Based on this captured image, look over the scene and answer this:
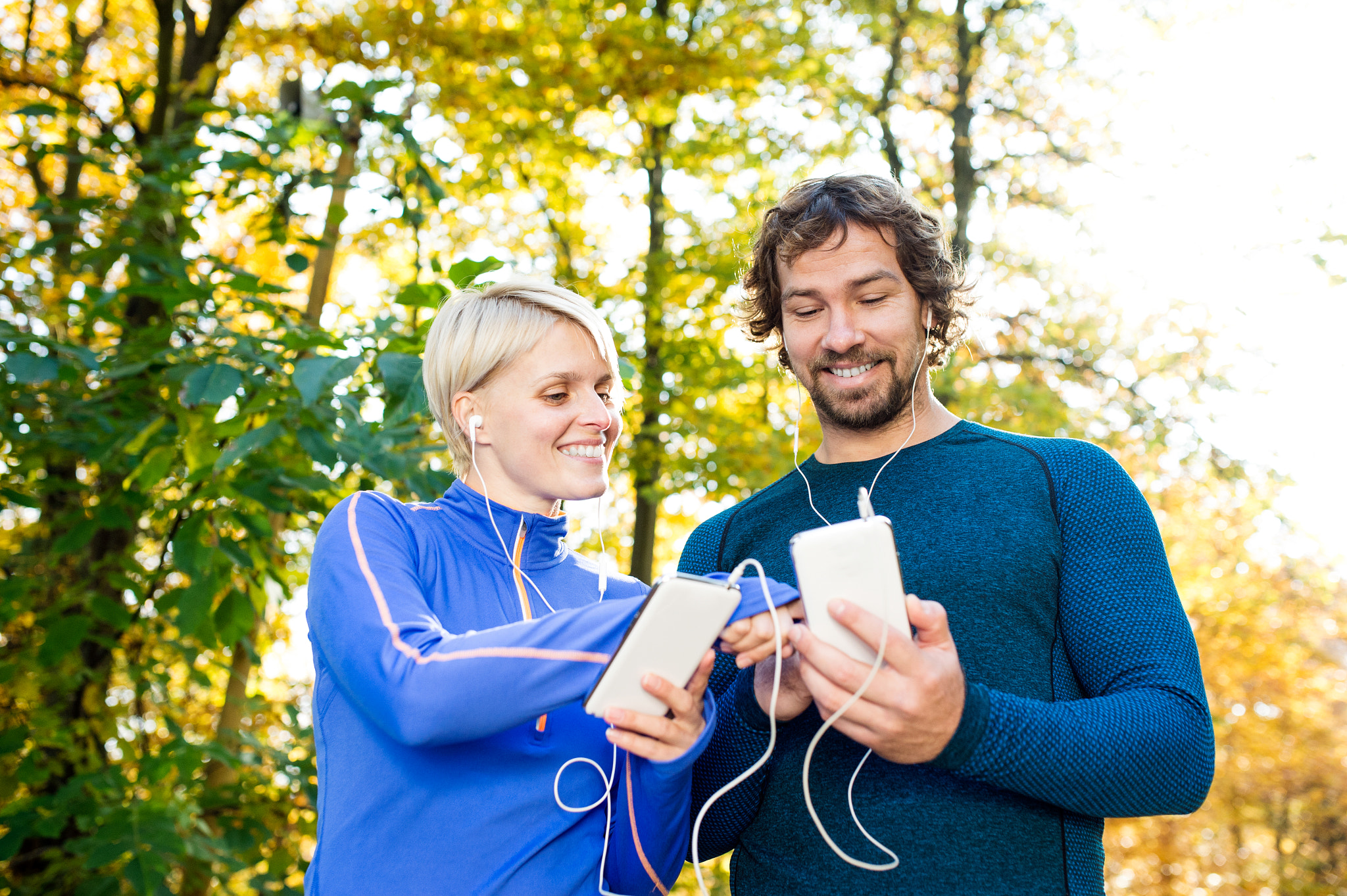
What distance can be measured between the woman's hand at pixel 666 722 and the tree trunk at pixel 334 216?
1.93 metres

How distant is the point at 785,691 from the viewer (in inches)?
55.3

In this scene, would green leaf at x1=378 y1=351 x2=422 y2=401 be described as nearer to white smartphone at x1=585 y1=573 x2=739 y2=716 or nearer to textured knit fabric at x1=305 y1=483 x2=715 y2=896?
textured knit fabric at x1=305 y1=483 x2=715 y2=896

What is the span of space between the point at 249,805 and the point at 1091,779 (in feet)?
9.52

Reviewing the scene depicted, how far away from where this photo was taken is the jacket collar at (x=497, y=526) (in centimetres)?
164

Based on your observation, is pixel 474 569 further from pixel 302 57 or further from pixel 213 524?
pixel 302 57

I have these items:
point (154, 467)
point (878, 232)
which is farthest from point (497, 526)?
point (154, 467)

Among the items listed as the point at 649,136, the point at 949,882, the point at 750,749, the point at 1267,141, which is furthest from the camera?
the point at 649,136

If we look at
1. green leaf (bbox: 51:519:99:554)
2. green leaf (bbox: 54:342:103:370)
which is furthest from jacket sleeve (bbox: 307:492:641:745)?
green leaf (bbox: 51:519:99:554)

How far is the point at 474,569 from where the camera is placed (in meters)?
1.58

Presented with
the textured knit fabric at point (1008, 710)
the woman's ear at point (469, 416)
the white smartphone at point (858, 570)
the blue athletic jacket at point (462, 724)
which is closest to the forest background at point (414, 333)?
the woman's ear at point (469, 416)

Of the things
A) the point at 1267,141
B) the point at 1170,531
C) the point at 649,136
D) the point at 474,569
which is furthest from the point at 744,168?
the point at 474,569

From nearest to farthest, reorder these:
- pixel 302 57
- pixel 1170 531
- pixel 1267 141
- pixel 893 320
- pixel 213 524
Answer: pixel 893 320
pixel 213 524
pixel 302 57
pixel 1267 141
pixel 1170 531

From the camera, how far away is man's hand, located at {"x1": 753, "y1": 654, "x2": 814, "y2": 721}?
140 centimetres

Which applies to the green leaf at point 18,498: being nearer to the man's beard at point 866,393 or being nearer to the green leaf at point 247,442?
the green leaf at point 247,442
